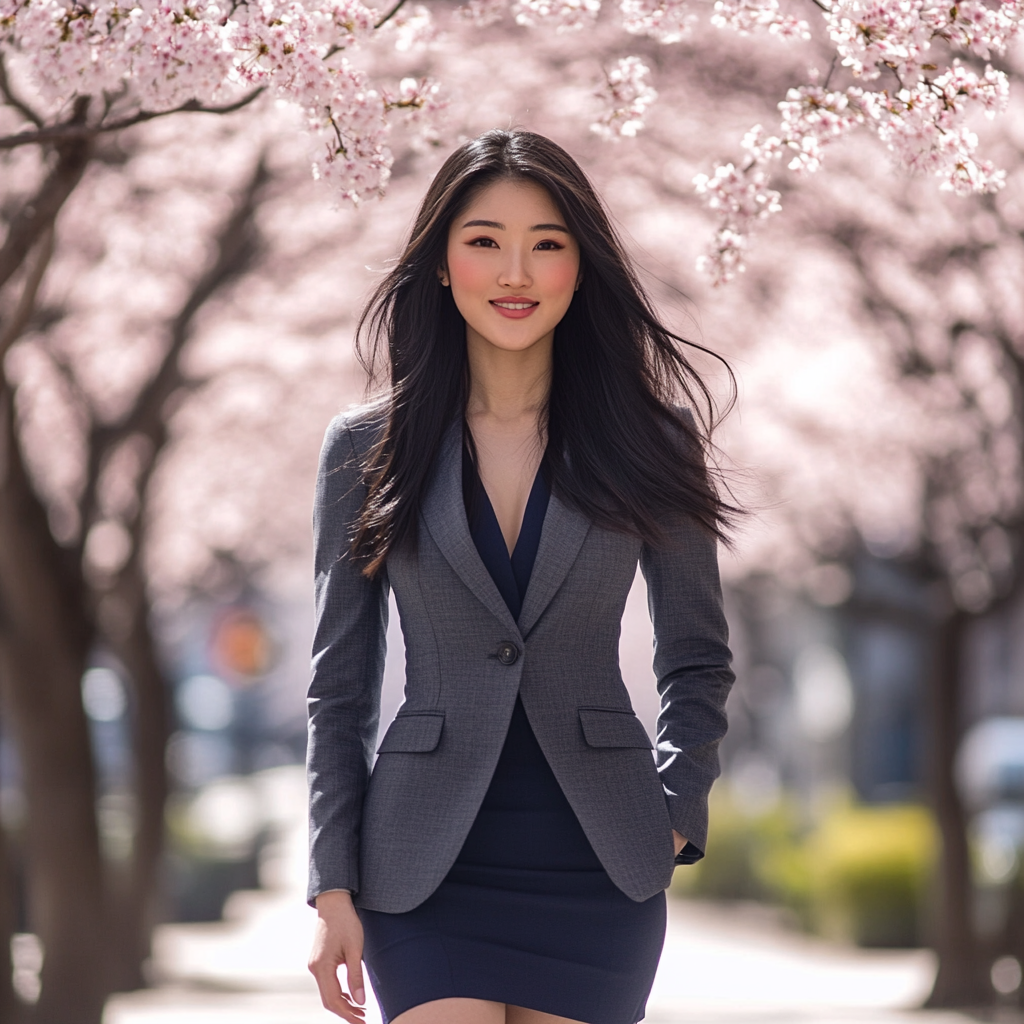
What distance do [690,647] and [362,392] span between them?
4.50 ft

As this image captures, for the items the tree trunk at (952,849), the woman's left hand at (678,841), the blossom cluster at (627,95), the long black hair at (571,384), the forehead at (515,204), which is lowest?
the tree trunk at (952,849)

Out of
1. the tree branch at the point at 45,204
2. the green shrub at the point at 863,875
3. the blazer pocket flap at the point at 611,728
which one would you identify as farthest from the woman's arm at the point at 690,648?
the green shrub at the point at 863,875

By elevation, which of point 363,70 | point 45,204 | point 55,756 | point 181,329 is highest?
point 363,70

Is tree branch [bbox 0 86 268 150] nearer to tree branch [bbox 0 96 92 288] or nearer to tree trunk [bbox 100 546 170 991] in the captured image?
tree branch [bbox 0 96 92 288]

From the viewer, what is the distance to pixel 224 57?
3.43m

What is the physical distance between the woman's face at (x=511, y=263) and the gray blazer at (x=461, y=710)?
257 millimetres

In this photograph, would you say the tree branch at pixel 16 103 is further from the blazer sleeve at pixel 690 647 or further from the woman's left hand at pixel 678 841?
the woman's left hand at pixel 678 841

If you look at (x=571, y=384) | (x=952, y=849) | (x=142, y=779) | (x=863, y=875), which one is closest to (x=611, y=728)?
Answer: (x=571, y=384)

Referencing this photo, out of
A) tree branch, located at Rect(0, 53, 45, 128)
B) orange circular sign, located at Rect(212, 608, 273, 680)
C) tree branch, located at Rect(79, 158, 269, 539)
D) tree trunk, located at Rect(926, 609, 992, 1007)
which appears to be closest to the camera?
tree branch, located at Rect(0, 53, 45, 128)

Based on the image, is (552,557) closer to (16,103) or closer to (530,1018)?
(530,1018)

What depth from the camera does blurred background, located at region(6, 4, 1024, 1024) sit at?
9695 millimetres

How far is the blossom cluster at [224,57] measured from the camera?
133 inches

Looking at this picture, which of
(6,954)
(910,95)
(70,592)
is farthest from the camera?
(70,592)

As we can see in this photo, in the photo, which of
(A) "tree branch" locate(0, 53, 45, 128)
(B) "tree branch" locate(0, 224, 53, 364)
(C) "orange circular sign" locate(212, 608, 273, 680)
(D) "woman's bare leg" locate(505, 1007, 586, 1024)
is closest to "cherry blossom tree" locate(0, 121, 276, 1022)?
(A) "tree branch" locate(0, 53, 45, 128)
